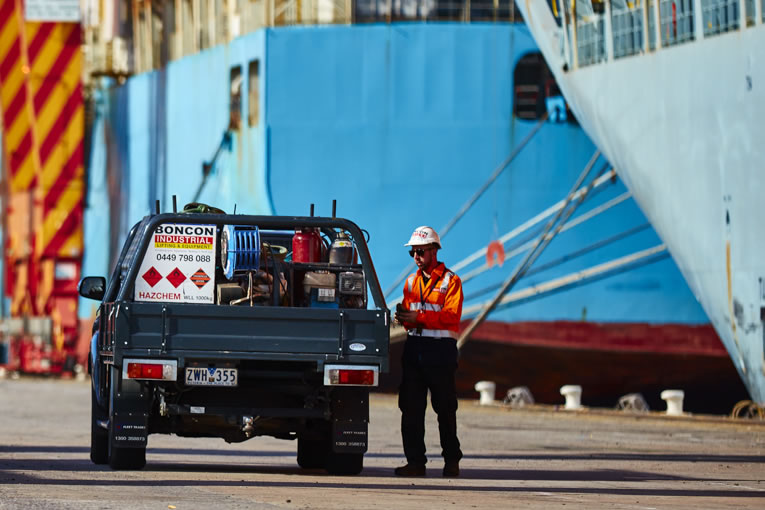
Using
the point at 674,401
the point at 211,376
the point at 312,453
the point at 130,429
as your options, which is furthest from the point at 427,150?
the point at 211,376

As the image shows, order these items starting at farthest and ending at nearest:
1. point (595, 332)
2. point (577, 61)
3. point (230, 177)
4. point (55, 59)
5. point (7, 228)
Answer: point (7, 228)
point (55, 59)
point (230, 177)
point (595, 332)
point (577, 61)

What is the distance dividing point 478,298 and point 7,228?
14.4 metres

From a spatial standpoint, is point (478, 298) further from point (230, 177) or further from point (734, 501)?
point (734, 501)

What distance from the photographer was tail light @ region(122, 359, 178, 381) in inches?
438

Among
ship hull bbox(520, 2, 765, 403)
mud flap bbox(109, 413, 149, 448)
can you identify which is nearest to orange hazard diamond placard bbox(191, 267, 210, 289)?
mud flap bbox(109, 413, 149, 448)

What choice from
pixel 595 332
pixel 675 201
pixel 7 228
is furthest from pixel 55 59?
pixel 675 201

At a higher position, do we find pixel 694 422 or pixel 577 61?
pixel 577 61

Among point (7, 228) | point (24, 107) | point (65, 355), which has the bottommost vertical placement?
point (65, 355)

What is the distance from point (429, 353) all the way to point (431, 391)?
26 centimetres

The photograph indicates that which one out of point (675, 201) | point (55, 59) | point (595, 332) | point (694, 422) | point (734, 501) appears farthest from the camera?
point (55, 59)

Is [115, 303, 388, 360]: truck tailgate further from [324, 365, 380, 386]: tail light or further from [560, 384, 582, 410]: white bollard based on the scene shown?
[560, 384, 582, 410]: white bollard

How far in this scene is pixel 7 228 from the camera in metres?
39.9

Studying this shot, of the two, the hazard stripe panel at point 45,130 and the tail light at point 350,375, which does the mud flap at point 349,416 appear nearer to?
the tail light at point 350,375

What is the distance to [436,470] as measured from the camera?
41.9 feet
